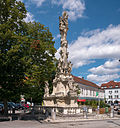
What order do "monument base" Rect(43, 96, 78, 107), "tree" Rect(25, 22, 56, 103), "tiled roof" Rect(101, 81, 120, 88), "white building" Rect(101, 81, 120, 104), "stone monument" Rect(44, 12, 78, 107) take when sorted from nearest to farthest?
1. "monument base" Rect(43, 96, 78, 107)
2. "stone monument" Rect(44, 12, 78, 107)
3. "tree" Rect(25, 22, 56, 103)
4. "white building" Rect(101, 81, 120, 104)
5. "tiled roof" Rect(101, 81, 120, 88)

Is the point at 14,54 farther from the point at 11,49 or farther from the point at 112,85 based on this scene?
the point at 112,85

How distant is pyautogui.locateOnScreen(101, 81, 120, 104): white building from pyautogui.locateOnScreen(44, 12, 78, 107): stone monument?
2669 inches

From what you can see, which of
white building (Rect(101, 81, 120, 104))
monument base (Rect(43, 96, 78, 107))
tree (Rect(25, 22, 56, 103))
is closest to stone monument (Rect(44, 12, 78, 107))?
monument base (Rect(43, 96, 78, 107))

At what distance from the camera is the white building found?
85812 mm

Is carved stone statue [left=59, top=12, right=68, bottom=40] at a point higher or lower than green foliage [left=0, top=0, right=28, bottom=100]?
higher

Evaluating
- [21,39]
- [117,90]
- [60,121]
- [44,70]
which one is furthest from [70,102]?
[117,90]

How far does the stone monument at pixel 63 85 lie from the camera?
2167 cm

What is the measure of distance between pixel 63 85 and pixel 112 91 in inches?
2798

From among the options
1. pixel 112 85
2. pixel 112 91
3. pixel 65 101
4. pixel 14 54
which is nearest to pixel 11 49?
pixel 14 54

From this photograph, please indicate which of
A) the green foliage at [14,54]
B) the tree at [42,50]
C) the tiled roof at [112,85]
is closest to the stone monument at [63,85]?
the tree at [42,50]

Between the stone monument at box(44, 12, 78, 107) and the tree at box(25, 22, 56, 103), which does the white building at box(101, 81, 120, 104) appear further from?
the stone monument at box(44, 12, 78, 107)

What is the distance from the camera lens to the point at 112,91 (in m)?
88.3

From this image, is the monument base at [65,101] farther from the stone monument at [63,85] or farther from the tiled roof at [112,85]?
the tiled roof at [112,85]

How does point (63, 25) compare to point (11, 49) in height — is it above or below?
above
